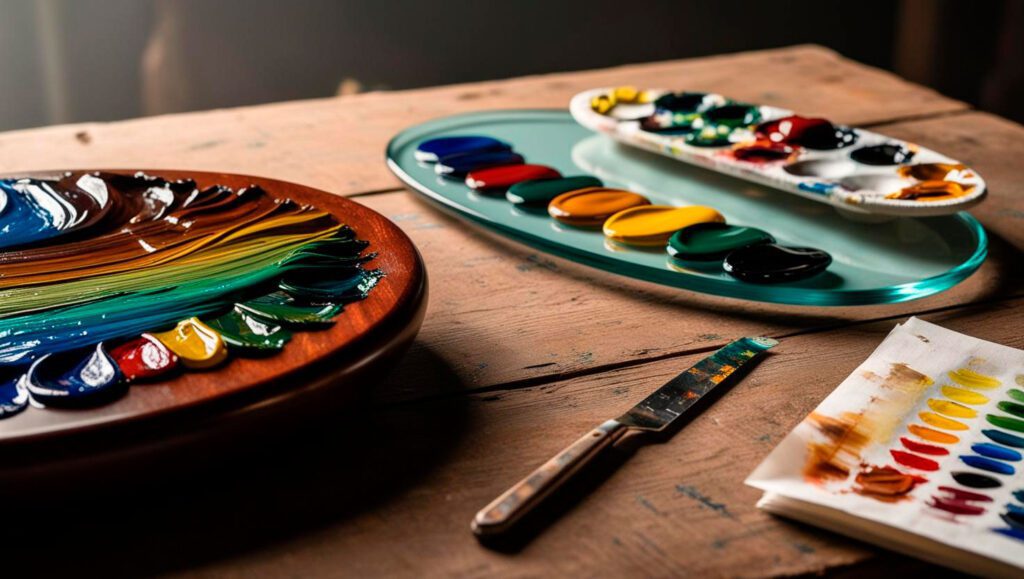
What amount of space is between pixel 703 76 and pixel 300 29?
1285 mm

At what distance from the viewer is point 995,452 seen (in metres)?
0.56

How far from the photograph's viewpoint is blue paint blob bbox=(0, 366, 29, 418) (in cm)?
50

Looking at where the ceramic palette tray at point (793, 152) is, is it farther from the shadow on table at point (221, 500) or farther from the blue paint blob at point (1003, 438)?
the shadow on table at point (221, 500)

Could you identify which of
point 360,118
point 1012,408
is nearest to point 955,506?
point 1012,408

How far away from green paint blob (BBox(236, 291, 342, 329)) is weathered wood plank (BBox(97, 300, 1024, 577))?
0.06m

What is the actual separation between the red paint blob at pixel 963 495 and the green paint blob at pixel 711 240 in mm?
295

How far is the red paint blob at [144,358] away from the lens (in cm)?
54

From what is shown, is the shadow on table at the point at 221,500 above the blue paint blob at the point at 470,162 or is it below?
below

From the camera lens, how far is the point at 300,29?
2.44m

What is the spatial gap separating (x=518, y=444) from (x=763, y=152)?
17.4 inches

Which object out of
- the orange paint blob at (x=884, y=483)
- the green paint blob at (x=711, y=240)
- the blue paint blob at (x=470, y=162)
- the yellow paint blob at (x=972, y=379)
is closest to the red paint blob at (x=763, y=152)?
the green paint blob at (x=711, y=240)

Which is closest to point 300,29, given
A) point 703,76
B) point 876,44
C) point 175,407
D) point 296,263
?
point 703,76

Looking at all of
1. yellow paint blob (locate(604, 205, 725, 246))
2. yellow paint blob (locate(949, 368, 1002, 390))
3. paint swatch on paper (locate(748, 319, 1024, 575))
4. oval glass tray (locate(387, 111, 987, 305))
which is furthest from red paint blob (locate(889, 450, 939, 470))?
yellow paint blob (locate(604, 205, 725, 246))

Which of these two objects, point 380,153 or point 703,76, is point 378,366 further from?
point 703,76
